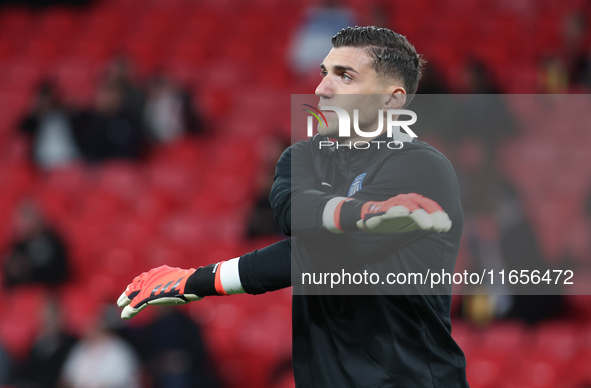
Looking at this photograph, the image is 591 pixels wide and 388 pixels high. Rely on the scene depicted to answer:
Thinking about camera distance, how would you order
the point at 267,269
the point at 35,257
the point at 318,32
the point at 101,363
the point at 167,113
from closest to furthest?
the point at 267,269 → the point at 101,363 → the point at 35,257 → the point at 167,113 → the point at 318,32

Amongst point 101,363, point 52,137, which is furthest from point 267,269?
point 52,137

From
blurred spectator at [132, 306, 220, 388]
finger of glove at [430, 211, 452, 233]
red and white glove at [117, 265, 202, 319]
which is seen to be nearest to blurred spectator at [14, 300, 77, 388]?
blurred spectator at [132, 306, 220, 388]

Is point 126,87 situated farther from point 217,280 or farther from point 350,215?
point 350,215

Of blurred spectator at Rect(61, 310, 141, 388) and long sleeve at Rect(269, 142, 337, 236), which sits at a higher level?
long sleeve at Rect(269, 142, 337, 236)

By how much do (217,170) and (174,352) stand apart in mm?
2249

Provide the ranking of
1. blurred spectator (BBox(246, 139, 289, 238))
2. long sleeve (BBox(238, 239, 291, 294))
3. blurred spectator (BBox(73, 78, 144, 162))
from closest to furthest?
1. long sleeve (BBox(238, 239, 291, 294))
2. blurred spectator (BBox(246, 139, 289, 238))
3. blurred spectator (BBox(73, 78, 144, 162))

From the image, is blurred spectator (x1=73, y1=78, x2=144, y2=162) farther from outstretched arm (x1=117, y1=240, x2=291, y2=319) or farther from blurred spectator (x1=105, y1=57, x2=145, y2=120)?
outstretched arm (x1=117, y1=240, x2=291, y2=319)

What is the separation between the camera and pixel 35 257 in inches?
247

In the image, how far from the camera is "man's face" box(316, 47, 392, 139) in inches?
84.0

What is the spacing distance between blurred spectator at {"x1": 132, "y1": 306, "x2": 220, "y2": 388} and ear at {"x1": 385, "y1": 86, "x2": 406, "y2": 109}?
Result: 3.66 meters

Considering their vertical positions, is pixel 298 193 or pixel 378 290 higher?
pixel 298 193

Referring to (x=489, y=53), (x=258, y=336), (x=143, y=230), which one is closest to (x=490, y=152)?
(x=489, y=53)

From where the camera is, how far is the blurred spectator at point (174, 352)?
5289 mm

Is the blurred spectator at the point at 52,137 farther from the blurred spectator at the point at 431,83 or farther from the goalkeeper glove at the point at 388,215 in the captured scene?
the goalkeeper glove at the point at 388,215
